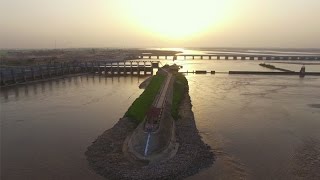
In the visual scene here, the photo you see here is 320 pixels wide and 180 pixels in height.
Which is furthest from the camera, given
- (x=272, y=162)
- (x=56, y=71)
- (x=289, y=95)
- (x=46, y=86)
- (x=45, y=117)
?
(x=56, y=71)

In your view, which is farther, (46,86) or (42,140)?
(46,86)

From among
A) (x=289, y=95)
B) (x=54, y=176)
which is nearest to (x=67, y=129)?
(x=54, y=176)

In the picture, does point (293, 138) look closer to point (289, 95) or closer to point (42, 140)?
point (42, 140)

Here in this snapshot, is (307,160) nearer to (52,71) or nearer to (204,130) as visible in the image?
(204,130)

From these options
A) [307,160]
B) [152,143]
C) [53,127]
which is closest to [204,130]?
[307,160]

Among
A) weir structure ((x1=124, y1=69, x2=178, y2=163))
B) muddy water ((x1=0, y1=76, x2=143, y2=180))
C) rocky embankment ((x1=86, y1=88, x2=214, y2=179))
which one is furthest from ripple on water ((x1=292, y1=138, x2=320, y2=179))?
muddy water ((x1=0, y1=76, x2=143, y2=180))

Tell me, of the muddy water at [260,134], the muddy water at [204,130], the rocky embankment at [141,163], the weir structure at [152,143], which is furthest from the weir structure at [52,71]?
the weir structure at [152,143]

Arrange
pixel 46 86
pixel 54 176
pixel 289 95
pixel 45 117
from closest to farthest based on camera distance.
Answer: pixel 54 176 < pixel 45 117 < pixel 289 95 < pixel 46 86
